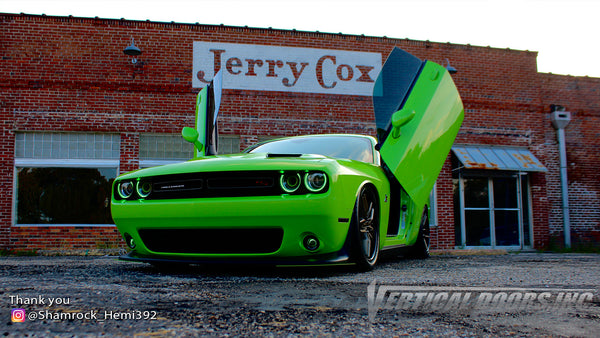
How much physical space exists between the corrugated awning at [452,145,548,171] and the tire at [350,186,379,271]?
7.71 m

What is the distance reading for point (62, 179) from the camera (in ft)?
33.4

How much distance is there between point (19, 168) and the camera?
10195 millimetres

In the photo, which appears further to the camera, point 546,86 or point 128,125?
point 546,86

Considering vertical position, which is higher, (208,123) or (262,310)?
→ (208,123)

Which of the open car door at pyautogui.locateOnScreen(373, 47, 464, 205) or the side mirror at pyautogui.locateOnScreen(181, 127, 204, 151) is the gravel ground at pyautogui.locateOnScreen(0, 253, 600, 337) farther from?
the side mirror at pyautogui.locateOnScreen(181, 127, 204, 151)

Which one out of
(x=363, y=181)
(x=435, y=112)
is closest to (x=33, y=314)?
(x=363, y=181)

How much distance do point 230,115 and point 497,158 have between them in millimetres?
6402

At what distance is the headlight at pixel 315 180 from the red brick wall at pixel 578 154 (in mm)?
10925

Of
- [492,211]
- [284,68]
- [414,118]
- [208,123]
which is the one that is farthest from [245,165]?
[492,211]

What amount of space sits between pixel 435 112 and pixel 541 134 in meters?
8.58

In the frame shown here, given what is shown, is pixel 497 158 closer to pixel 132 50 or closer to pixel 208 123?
pixel 208 123

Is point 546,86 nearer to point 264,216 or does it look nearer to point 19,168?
point 264,216

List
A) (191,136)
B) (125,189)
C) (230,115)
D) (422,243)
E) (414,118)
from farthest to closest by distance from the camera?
(230,115) → (422,243) → (191,136) → (414,118) → (125,189)

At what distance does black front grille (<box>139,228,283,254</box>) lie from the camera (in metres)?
3.47
